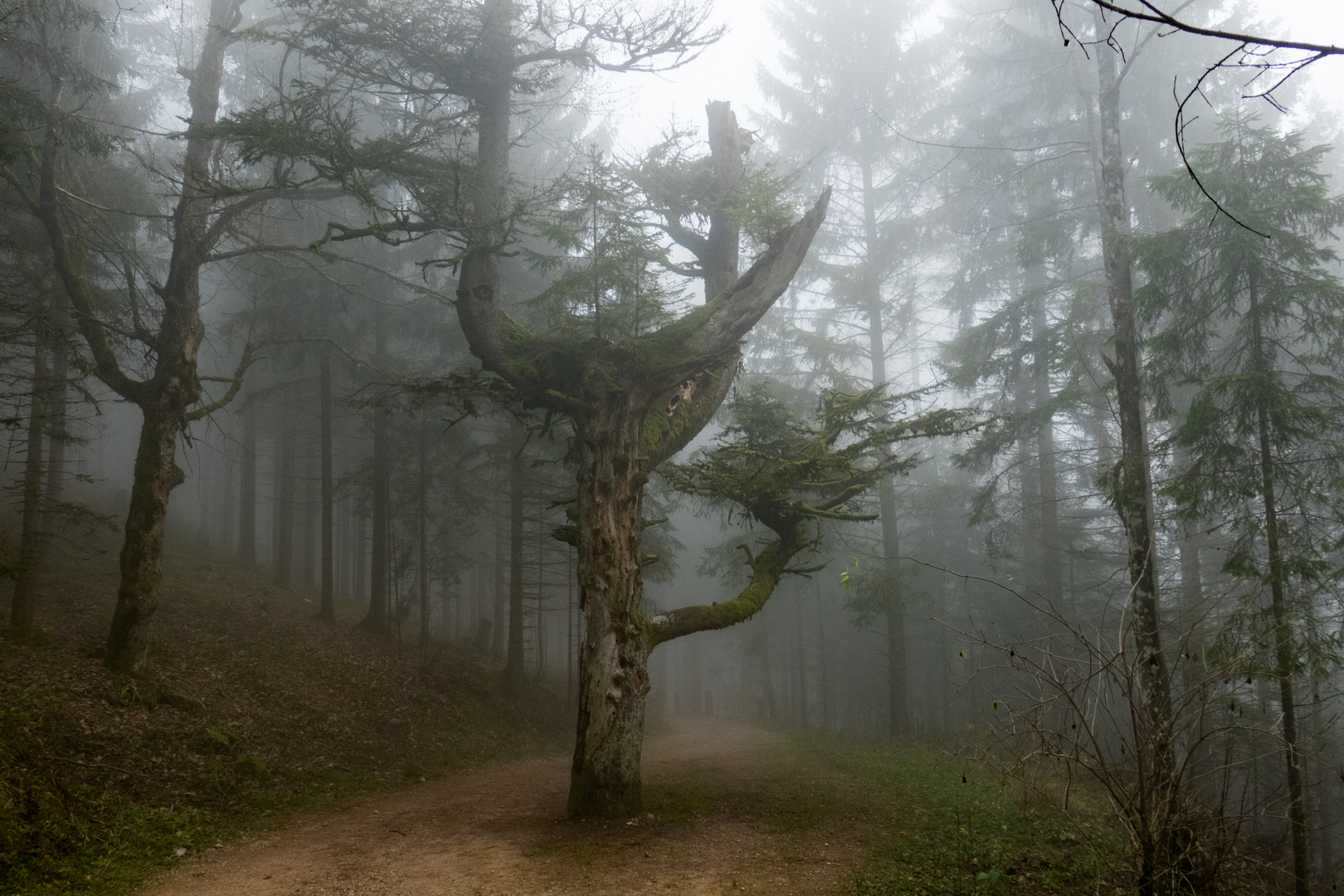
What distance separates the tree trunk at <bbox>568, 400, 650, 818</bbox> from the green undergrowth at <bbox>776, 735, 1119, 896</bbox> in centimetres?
208

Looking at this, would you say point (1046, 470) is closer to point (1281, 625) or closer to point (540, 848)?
point (1281, 625)

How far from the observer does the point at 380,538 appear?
669 inches

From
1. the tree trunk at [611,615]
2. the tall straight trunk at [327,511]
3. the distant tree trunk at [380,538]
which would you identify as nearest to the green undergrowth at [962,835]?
the tree trunk at [611,615]

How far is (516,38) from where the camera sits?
34.8ft

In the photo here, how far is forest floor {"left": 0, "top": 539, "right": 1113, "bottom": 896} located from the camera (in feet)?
20.7

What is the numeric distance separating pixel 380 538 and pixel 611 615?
33.4 ft

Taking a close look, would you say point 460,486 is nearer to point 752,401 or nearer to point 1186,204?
point 752,401

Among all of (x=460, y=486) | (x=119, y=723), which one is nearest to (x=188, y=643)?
(x=119, y=723)

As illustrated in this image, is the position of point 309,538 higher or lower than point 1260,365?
lower

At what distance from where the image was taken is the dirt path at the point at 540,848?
247 inches

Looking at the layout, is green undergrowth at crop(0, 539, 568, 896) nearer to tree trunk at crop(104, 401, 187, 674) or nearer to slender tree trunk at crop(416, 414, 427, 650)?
tree trunk at crop(104, 401, 187, 674)

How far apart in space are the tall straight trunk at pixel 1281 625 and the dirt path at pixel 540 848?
4.56 metres

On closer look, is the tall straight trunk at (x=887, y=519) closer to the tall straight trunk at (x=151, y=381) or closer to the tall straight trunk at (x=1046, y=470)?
the tall straight trunk at (x=1046, y=470)

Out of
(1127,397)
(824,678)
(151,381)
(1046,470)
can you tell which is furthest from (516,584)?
(824,678)
